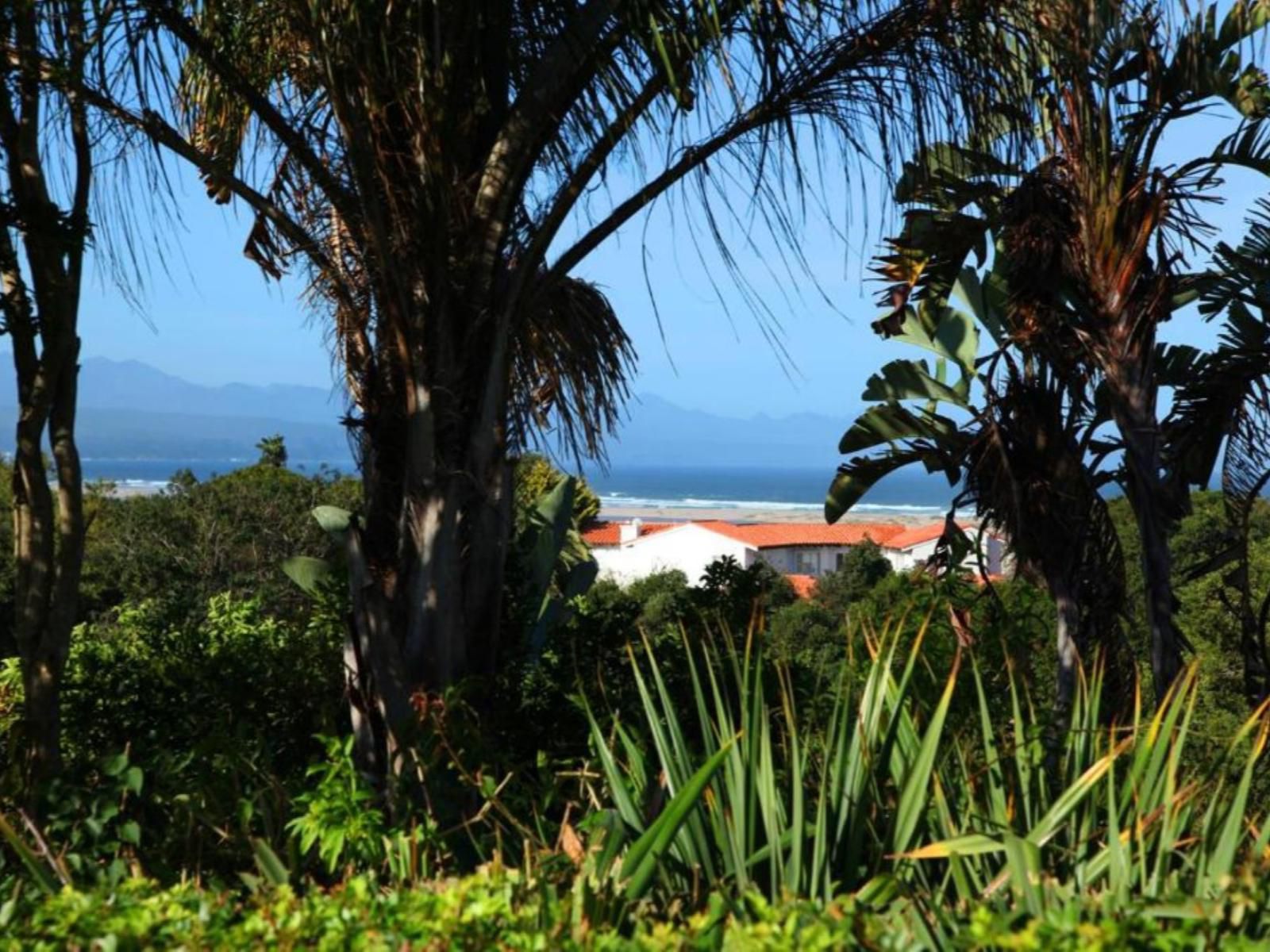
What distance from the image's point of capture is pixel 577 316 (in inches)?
225

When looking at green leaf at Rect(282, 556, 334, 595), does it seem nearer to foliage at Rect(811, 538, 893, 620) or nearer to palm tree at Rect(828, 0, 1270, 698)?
palm tree at Rect(828, 0, 1270, 698)

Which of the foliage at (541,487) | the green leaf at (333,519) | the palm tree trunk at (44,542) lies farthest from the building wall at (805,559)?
the palm tree trunk at (44,542)

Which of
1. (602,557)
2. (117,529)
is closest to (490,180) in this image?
(117,529)

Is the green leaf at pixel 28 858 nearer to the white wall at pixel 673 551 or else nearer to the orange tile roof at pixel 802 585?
the orange tile roof at pixel 802 585

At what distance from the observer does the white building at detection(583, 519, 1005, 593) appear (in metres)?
65.1

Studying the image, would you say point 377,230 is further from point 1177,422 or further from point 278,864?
point 1177,422

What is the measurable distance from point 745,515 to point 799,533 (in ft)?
181

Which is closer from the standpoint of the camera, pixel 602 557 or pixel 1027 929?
pixel 1027 929

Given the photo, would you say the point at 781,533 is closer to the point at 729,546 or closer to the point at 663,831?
the point at 729,546

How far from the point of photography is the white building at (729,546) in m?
65.1

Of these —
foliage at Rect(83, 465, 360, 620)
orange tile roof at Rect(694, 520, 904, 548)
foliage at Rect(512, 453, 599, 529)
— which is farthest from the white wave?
foliage at Rect(83, 465, 360, 620)

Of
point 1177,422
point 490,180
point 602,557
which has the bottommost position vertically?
point 602,557

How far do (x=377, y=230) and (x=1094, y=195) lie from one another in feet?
12.2

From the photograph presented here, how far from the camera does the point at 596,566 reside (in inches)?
320
